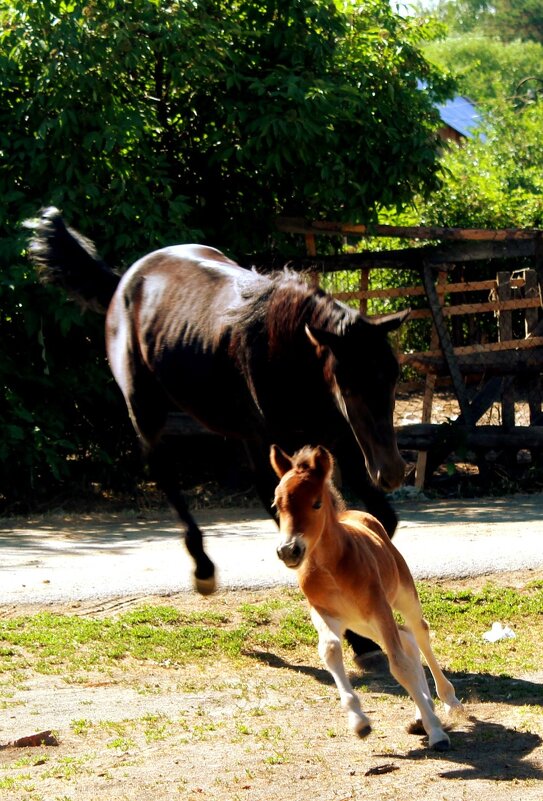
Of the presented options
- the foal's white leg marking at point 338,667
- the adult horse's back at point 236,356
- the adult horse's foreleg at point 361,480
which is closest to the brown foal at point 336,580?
the foal's white leg marking at point 338,667

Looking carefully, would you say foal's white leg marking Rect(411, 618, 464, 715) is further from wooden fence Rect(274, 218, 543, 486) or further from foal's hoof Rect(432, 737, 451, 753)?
wooden fence Rect(274, 218, 543, 486)

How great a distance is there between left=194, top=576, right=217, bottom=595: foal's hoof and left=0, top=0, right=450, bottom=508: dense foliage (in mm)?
4410

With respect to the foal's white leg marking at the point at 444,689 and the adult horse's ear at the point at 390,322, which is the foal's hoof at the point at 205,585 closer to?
the foal's white leg marking at the point at 444,689

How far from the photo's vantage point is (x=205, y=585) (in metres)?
7.01

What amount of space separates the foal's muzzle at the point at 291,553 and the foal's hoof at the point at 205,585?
9.36 feet

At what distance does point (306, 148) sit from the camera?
11.6 meters

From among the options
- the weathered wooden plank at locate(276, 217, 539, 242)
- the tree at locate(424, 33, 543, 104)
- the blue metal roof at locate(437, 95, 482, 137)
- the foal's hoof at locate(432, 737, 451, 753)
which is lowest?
the foal's hoof at locate(432, 737, 451, 753)

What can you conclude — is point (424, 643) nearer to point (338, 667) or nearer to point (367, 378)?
point (338, 667)

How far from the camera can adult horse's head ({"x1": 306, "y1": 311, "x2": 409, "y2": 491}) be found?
5.25 metres

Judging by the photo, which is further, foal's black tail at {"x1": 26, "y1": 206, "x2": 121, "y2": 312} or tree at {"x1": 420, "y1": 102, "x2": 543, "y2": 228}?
tree at {"x1": 420, "y1": 102, "x2": 543, "y2": 228}

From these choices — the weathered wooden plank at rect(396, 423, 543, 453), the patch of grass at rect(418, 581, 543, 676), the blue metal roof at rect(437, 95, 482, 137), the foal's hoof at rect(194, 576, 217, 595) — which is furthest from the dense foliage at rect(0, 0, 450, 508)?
the blue metal roof at rect(437, 95, 482, 137)

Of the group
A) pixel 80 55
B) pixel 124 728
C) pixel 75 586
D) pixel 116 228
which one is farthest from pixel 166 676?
pixel 80 55

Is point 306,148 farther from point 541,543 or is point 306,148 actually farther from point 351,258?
point 541,543

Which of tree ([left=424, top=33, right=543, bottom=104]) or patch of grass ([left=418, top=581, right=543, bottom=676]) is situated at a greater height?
tree ([left=424, top=33, right=543, bottom=104])
